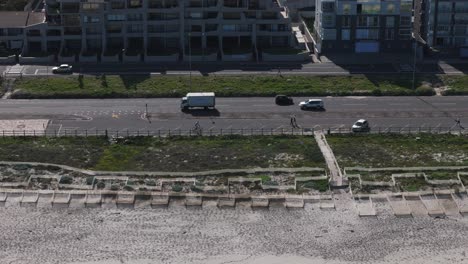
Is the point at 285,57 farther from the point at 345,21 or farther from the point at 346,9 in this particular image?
the point at 346,9

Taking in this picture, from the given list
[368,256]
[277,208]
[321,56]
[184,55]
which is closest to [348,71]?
[321,56]

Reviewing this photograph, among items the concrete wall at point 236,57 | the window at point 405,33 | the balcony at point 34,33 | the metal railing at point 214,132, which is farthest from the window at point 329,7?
the balcony at point 34,33

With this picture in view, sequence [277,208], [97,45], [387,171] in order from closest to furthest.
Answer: [277,208], [387,171], [97,45]

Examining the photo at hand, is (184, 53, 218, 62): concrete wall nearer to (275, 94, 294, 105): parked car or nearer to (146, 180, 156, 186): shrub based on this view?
(275, 94, 294, 105): parked car

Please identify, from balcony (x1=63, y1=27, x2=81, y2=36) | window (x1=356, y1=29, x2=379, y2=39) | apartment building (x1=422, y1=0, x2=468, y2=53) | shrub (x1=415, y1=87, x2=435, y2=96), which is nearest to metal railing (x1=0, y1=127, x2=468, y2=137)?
shrub (x1=415, y1=87, x2=435, y2=96)

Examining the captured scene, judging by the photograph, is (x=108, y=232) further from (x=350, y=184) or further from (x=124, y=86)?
(x=124, y=86)

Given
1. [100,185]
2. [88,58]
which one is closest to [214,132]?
[100,185]
